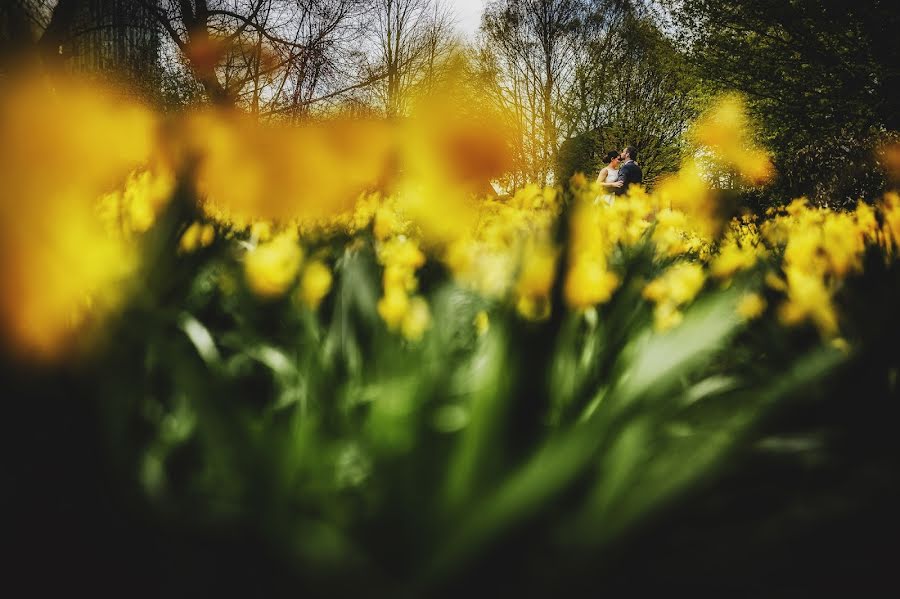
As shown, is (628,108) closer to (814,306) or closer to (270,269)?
(814,306)

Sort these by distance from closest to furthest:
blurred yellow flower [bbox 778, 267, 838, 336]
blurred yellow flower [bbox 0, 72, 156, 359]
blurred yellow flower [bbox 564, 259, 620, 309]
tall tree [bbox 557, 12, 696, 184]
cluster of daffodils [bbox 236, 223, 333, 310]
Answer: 1. blurred yellow flower [bbox 564, 259, 620, 309]
2. blurred yellow flower [bbox 0, 72, 156, 359]
3. cluster of daffodils [bbox 236, 223, 333, 310]
4. blurred yellow flower [bbox 778, 267, 838, 336]
5. tall tree [bbox 557, 12, 696, 184]

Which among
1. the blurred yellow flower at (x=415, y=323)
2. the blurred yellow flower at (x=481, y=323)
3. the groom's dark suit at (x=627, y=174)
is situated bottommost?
the blurred yellow flower at (x=415, y=323)

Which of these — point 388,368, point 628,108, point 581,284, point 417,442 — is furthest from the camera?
point 628,108

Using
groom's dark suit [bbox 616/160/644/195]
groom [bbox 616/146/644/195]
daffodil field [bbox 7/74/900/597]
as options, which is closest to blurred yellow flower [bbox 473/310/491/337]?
daffodil field [bbox 7/74/900/597]

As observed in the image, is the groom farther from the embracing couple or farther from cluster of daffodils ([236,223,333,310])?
cluster of daffodils ([236,223,333,310])

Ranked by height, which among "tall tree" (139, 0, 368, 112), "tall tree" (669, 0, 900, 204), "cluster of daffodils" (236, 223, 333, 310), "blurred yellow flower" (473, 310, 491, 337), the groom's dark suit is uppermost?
"tall tree" (669, 0, 900, 204)

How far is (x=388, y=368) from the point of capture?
1.16 meters

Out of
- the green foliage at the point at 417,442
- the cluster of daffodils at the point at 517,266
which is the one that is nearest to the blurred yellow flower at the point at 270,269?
the green foliage at the point at 417,442

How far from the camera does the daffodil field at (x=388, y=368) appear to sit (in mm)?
709

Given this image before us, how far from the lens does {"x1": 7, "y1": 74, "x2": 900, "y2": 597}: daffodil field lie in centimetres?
71

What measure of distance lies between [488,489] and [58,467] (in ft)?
2.53

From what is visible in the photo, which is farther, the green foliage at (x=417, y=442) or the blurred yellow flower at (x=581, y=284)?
the blurred yellow flower at (x=581, y=284)

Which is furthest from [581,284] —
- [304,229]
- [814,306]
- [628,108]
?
[628,108]

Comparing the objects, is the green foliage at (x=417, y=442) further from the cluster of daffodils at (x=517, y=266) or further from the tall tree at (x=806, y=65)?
the tall tree at (x=806, y=65)
